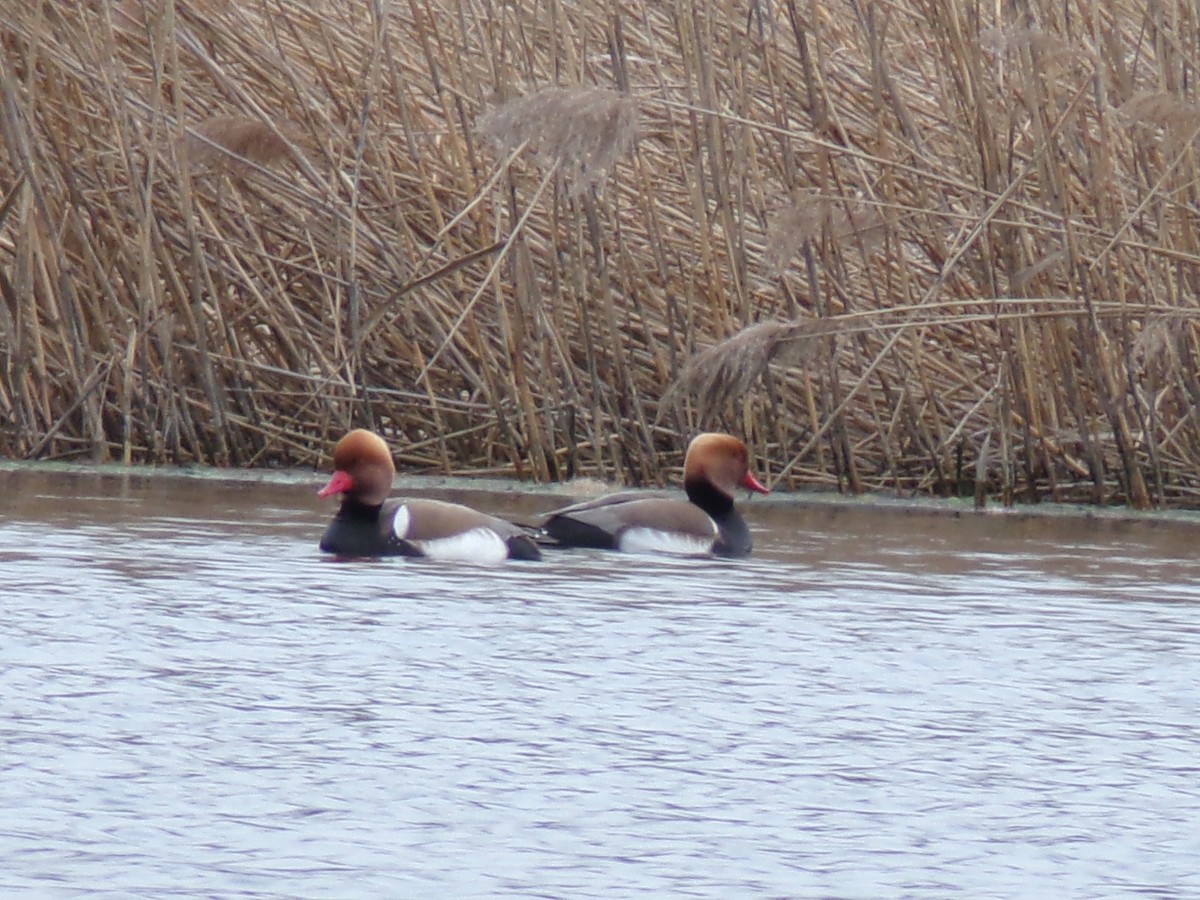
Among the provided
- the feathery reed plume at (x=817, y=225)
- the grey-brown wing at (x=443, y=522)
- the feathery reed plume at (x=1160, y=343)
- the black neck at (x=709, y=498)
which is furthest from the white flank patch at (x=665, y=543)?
the feathery reed plume at (x=1160, y=343)

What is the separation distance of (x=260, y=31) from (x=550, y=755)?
213 inches

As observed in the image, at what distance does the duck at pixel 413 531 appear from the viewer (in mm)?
6750

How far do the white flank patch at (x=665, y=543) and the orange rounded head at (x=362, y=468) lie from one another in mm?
698

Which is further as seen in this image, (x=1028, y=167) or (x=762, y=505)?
(x=762, y=505)

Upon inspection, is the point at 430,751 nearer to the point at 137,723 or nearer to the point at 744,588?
the point at 137,723

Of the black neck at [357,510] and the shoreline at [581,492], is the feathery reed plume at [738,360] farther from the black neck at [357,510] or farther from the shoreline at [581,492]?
the black neck at [357,510]

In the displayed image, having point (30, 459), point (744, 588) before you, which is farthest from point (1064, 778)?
point (30, 459)

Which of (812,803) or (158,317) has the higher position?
(158,317)

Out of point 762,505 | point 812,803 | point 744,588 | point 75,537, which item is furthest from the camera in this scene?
point 762,505

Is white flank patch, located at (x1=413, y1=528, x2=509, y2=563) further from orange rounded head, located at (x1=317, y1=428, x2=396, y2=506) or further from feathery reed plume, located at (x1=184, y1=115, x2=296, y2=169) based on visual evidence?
feathery reed plume, located at (x1=184, y1=115, x2=296, y2=169)

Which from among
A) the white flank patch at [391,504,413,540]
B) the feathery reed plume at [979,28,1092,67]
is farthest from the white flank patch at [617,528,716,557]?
the feathery reed plume at [979,28,1092,67]

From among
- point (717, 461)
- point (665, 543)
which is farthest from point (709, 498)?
point (665, 543)

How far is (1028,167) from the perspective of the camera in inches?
320

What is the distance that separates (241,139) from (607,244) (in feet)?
4.69
